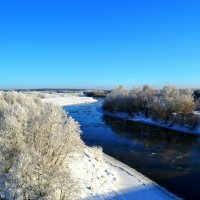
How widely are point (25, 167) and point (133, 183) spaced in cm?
998

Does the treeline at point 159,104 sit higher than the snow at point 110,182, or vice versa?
the treeline at point 159,104

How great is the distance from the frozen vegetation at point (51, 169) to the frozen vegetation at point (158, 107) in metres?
29.5

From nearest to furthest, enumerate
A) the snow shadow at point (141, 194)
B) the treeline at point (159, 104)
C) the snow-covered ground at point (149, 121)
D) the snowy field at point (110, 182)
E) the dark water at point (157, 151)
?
the snow shadow at point (141, 194) < the snowy field at point (110, 182) < the dark water at point (157, 151) < the snow-covered ground at point (149, 121) < the treeline at point (159, 104)

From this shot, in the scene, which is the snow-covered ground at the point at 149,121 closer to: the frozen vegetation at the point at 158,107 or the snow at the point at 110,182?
the frozen vegetation at the point at 158,107

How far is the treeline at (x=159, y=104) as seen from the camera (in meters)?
57.5

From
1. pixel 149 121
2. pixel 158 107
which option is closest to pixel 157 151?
pixel 158 107

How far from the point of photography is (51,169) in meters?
18.4

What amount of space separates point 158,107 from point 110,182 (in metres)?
40.9

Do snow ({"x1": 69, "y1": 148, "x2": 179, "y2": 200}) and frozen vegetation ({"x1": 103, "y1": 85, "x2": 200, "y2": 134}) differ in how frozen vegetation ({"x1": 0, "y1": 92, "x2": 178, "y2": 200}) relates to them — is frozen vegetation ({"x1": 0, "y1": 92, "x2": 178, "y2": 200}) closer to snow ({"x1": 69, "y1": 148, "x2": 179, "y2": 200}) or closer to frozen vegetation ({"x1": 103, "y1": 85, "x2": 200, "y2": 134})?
snow ({"x1": 69, "y1": 148, "x2": 179, "y2": 200})

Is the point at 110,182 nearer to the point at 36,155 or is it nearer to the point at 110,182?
the point at 110,182

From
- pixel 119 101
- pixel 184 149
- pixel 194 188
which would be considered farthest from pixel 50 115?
pixel 119 101

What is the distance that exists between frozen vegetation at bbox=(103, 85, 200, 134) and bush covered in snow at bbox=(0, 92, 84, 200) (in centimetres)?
3327

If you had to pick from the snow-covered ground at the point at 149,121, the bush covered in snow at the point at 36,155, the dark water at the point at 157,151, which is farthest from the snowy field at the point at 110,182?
the snow-covered ground at the point at 149,121

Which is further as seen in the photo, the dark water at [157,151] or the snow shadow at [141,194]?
the dark water at [157,151]
